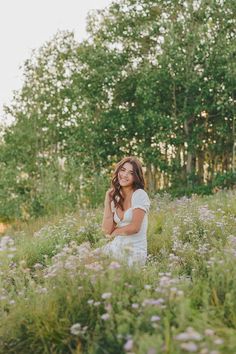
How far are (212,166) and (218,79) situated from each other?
4.68 meters

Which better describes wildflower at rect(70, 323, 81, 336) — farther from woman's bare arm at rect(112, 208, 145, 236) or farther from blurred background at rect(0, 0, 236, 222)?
blurred background at rect(0, 0, 236, 222)

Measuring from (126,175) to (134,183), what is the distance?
0.14 meters

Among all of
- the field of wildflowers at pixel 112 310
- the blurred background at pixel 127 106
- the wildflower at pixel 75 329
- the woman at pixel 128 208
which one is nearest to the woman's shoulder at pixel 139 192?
the woman at pixel 128 208

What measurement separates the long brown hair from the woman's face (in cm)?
4

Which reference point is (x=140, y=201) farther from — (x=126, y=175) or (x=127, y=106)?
(x=127, y=106)

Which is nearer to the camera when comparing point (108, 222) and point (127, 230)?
point (127, 230)

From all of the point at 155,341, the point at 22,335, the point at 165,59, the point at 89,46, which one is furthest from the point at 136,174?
the point at 89,46

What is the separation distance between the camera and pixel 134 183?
23.2ft

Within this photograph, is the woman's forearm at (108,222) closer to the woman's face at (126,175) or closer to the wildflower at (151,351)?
the woman's face at (126,175)

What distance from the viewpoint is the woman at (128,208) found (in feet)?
22.3

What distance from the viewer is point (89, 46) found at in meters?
24.8

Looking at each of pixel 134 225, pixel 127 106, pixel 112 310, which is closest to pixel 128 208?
pixel 134 225

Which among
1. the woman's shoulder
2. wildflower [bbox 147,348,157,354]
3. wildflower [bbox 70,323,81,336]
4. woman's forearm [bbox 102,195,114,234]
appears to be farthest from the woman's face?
wildflower [bbox 147,348,157,354]

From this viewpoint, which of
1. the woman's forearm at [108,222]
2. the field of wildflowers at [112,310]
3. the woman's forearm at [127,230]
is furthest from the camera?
the woman's forearm at [108,222]
